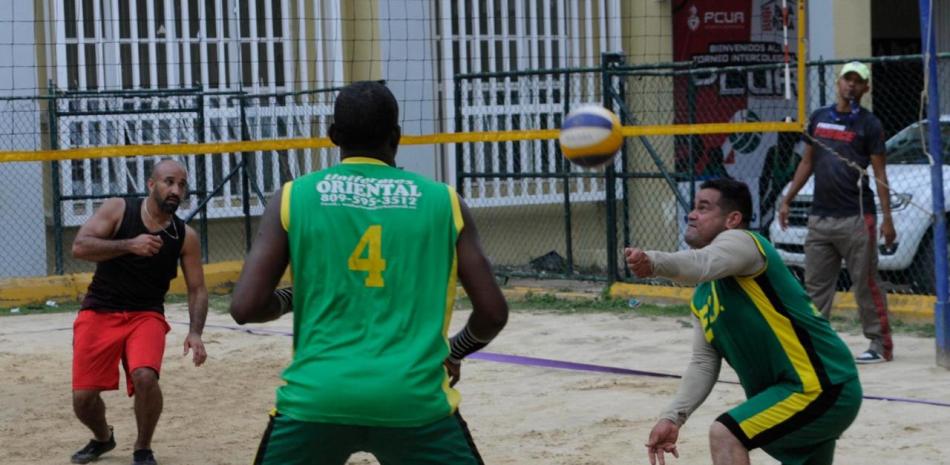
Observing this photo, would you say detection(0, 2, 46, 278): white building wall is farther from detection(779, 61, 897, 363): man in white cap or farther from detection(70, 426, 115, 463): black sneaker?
detection(779, 61, 897, 363): man in white cap

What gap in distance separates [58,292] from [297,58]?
3.99 metres

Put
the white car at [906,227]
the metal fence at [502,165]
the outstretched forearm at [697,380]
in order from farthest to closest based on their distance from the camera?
the metal fence at [502,165]
the white car at [906,227]
the outstretched forearm at [697,380]

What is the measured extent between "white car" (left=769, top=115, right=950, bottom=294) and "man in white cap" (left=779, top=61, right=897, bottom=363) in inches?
76.5

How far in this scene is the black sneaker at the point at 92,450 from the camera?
7602 mm

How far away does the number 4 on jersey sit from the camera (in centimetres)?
412

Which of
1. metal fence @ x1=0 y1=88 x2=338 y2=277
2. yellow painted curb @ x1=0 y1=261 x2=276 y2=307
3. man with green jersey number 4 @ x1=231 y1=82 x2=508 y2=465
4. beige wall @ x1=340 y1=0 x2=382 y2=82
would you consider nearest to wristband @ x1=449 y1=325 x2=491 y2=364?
man with green jersey number 4 @ x1=231 y1=82 x2=508 y2=465

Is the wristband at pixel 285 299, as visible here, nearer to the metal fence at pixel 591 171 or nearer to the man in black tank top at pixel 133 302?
the man in black tank top at pixel 133 302

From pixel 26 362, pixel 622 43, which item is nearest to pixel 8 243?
pixel 26 362

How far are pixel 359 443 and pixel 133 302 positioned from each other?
3.70 meters

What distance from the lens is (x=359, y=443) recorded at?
13.5 ft

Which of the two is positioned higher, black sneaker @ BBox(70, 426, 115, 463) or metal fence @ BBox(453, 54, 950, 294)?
metal fence @ BBox(453, 54, 950, 294)

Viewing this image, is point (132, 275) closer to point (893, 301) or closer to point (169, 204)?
point (169, 204)

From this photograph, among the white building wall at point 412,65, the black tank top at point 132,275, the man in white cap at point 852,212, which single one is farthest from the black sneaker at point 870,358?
the white building wall at point 412,65

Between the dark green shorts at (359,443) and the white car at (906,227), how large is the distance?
Answer: 26.6 ft
